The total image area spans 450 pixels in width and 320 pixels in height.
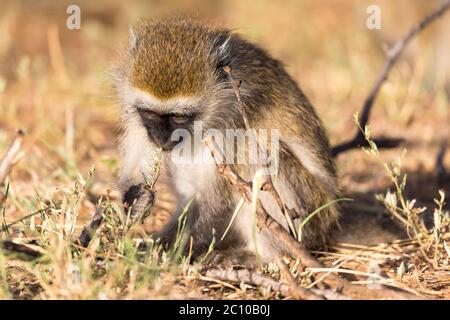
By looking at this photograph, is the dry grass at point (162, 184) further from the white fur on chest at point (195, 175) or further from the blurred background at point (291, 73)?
the white fur on chest at point (195, 175)

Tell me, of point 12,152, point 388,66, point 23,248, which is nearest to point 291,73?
point 388,66

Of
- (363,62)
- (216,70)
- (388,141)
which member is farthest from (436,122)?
(216,70)

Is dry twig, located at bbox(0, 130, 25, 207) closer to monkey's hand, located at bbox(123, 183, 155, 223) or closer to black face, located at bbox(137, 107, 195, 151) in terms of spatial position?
monkey's hand, located at bbox(123, 183, 155, 223)

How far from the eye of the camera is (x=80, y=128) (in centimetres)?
712

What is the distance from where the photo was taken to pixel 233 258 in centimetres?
457

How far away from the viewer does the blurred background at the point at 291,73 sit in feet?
19.6

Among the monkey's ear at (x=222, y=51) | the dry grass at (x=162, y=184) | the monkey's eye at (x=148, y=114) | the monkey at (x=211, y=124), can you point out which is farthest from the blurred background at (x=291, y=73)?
the monkey's ear at (x=222, y=51)

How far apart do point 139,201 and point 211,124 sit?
762 millimetres

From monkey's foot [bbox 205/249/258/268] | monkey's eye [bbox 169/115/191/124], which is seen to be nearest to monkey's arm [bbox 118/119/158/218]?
monkey's eye [bbox 169/115/191/124]

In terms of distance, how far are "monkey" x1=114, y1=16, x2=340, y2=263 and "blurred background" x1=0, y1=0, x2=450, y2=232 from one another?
50 centimetres

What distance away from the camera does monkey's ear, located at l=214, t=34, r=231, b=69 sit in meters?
4.57

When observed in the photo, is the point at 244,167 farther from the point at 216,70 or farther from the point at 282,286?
the point at 282,286

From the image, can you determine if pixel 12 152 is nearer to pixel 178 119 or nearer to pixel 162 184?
pixel 178 119

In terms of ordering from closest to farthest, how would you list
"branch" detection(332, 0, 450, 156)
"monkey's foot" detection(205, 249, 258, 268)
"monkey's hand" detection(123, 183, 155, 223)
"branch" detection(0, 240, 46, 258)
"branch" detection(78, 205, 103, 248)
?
"branch" detection(0, 240, 46, 258), "branch" detection(78, 205, 103, 248), "monkey's hand" detection(123, 183, 155, 223), "monkey's foot" detection(205, 249, 258, 268), "branch" detection(332, 0, 450, 156)
